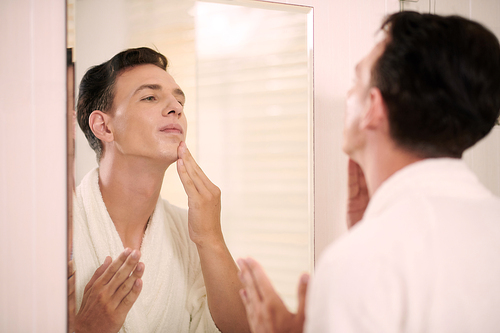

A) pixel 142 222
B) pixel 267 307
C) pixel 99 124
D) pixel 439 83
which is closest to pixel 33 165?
pixel 99 124

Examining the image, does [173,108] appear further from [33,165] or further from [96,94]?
[33,165]

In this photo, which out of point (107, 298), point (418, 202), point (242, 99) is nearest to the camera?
point (418, 202)

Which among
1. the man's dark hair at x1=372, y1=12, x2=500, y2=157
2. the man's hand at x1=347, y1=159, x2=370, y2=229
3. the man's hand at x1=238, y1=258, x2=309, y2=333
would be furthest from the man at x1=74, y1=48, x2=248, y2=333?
the man's dark hair at x1=372, y1=12, x2=500, y2=157

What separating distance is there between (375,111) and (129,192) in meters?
0.62

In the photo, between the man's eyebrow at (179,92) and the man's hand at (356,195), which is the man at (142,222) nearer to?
the man's eyebrow at (179,92)

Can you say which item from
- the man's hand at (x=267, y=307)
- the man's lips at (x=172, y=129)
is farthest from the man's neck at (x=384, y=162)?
the man's lips at (x=172, y=129)

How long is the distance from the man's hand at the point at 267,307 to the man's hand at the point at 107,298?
29cm

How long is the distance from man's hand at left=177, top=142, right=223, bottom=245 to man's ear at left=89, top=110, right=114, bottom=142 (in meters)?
0.18

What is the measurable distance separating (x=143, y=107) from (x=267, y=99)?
346mm

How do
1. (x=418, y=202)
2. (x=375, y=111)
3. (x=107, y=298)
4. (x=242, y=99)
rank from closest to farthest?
(x=418, y=202)
(x=375, y=111)
(x=107, y=298)
(x=242, y=99)

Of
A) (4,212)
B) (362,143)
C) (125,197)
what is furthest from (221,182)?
(4,212)

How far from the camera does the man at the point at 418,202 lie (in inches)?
23.1

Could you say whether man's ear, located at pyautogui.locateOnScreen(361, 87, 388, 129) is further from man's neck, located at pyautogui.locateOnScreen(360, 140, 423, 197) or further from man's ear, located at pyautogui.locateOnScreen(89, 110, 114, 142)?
man's ear, located at pyautogui.locateOnScreen(89, 110, 114, 142)

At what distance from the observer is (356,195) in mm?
1096
